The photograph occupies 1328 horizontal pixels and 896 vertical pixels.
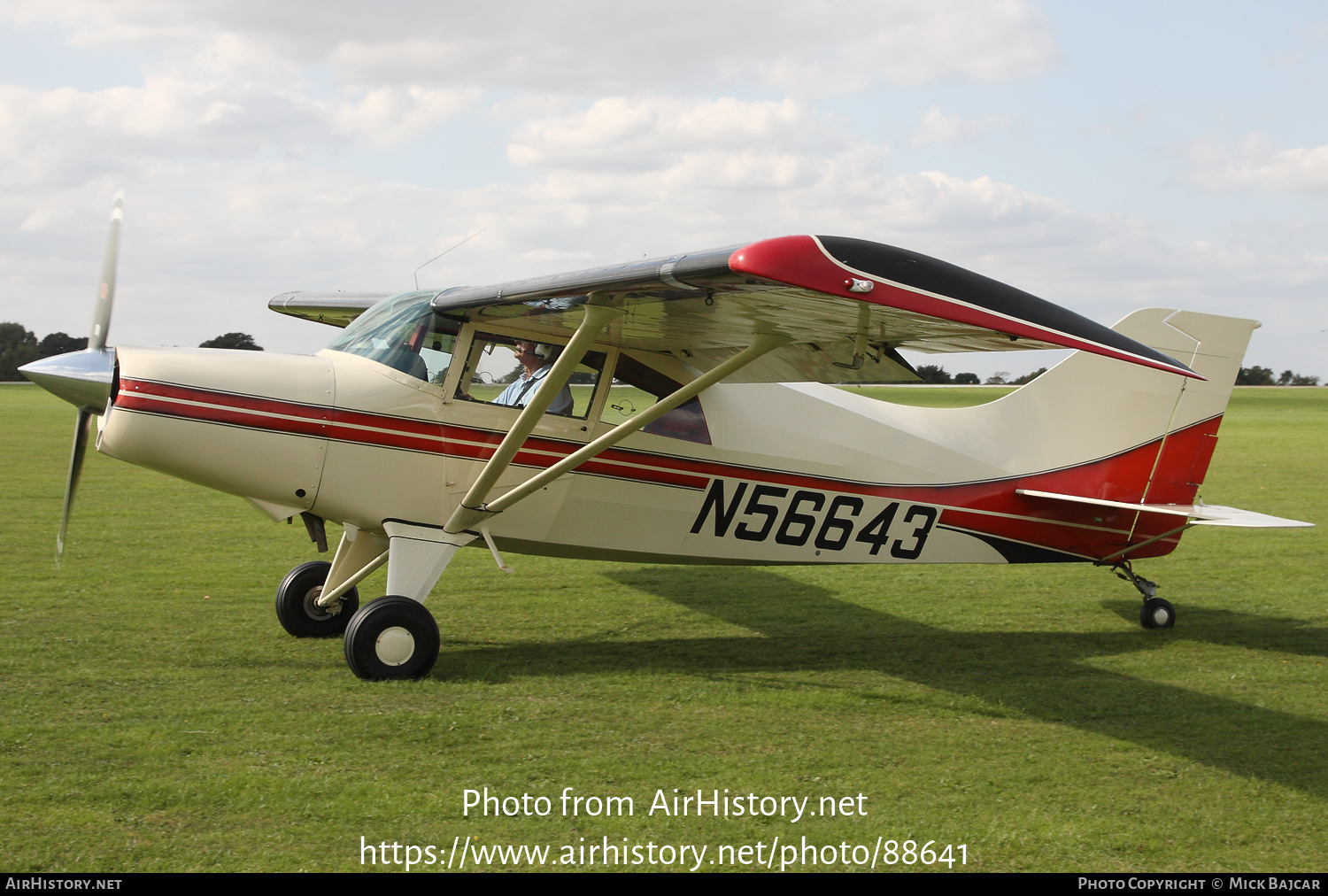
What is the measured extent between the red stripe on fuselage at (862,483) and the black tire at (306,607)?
144 centimetres

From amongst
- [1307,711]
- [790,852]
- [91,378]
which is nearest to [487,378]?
[91,378]

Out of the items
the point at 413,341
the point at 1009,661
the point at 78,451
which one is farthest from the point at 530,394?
Answer: the point at 1009,661

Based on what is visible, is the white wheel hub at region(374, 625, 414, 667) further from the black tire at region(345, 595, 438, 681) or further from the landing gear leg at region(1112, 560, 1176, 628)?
the landing gear leg at region(1112, 560, 1176, 628)

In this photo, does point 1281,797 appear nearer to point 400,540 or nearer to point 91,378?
point 400,540

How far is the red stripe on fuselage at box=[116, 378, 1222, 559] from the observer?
19.7ft

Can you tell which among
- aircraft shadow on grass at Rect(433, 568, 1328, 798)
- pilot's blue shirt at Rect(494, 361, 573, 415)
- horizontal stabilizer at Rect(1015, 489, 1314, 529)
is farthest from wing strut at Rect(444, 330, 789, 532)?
horizontal stabilizer at Rect(1015, 489, 1314, 529)

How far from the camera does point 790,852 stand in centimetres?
382

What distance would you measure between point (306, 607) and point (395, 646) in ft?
4.85

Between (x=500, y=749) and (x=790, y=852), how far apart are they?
160 cm

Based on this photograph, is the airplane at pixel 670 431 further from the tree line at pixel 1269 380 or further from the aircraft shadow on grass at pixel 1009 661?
the tree line at pixel 1269 380

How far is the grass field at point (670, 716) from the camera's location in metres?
3.94

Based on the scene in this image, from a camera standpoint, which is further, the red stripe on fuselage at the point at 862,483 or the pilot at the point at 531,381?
the pilot at the point at 531,381

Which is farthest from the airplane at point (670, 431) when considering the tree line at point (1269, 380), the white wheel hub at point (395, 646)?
the tree line at point (1269, 380)

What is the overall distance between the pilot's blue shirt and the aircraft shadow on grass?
5.56ft
